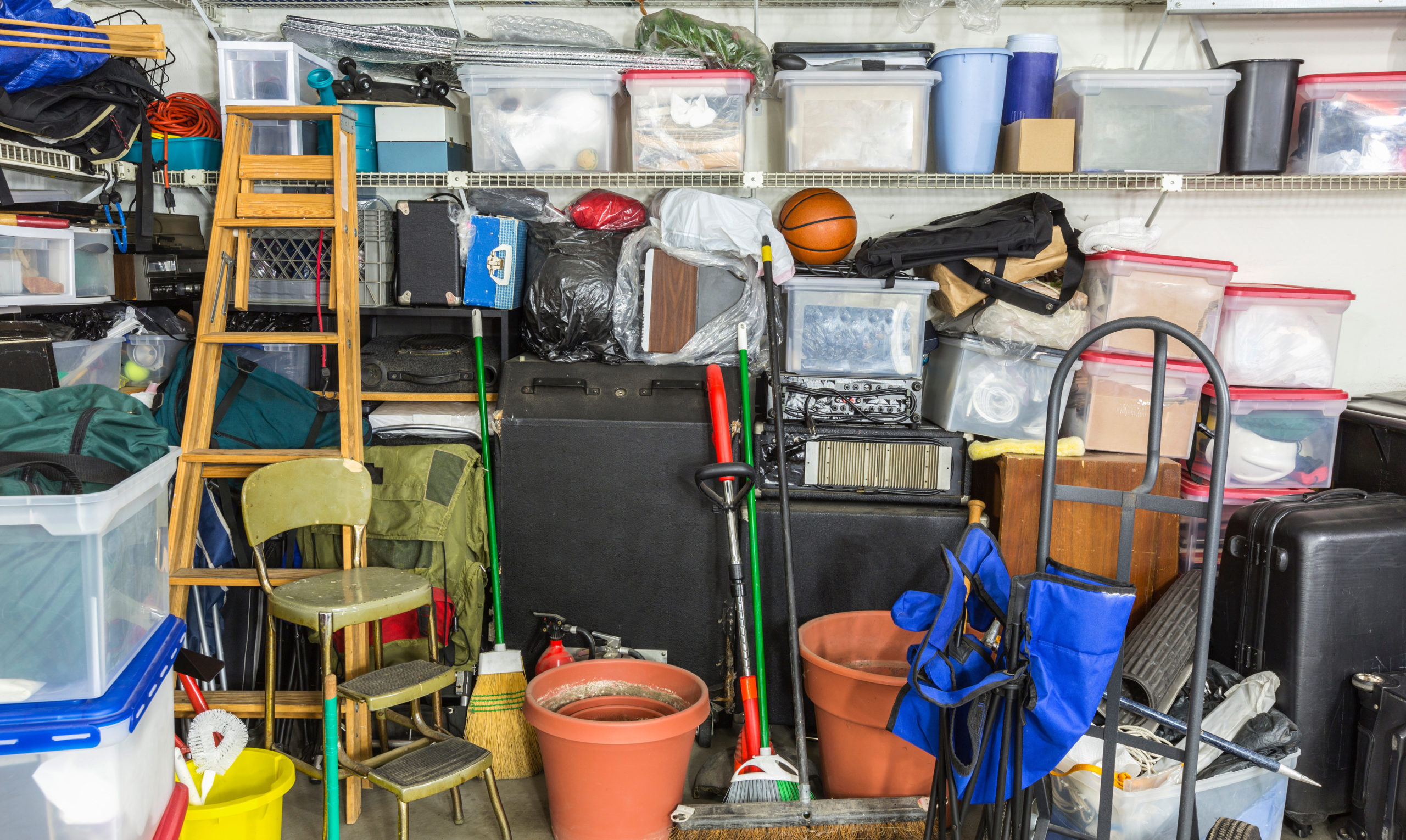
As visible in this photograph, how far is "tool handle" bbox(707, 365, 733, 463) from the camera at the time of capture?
8.50ft

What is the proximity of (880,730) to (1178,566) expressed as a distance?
3.73ft

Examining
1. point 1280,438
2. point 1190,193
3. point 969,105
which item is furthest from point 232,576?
point 1190,193

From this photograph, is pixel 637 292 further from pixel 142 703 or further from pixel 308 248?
pixel 142 703

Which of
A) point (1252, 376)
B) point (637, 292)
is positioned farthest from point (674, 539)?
point (1252, 376)

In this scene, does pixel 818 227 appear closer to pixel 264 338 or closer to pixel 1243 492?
pixel 1243 492

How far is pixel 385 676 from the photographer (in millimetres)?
2256

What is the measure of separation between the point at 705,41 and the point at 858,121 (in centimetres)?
52

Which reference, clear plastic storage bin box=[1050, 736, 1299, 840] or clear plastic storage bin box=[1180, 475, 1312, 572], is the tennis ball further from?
clear plastic storage bin box=[1180, 475, 1312, 572]

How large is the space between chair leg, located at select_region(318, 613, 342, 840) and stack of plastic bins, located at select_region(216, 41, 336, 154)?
153 centimetres

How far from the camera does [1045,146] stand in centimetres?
279

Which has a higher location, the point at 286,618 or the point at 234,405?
the point at 234,405

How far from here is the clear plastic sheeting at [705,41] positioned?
2.86m

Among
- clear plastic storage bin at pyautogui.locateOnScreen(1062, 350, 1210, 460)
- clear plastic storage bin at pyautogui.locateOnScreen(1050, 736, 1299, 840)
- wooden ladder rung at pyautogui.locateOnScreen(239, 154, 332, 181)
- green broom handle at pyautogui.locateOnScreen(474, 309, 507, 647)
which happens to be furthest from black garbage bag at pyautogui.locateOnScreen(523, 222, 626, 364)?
clear plastic storage bin at pyautogui.locateOnScreen(1050, 736, 1299, 840)

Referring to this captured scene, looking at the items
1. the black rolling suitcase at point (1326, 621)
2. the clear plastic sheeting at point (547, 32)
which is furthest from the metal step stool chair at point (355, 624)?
the black rolling suitcase at point (1326, 621)
